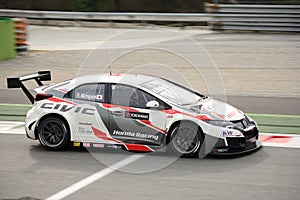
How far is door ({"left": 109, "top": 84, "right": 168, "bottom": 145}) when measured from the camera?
10.7 meters

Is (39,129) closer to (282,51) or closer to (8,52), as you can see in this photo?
(8,52)

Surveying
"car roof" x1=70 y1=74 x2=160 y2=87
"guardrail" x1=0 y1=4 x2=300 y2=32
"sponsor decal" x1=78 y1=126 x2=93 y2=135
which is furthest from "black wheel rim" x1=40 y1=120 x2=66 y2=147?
"guardrail" x1=0 y1=4 x2=300 y2=32

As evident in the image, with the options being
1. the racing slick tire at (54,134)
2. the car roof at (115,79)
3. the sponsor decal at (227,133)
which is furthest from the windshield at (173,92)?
the racing slick tire at (54,134)

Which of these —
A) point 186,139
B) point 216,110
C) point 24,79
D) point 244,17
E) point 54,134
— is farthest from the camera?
point 244,17

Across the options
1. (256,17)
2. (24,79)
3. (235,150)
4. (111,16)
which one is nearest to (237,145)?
(235,150)

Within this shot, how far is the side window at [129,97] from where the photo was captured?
10812mm

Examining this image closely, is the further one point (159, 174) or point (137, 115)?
point (137, 115)

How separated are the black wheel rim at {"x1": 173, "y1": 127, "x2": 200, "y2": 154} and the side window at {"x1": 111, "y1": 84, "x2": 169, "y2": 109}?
57 cm

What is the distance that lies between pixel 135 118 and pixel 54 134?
63.9 inches

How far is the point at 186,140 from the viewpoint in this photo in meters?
10.6

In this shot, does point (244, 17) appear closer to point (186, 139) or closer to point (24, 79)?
point (24, 79)

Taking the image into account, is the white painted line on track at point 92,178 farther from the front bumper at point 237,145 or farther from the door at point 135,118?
the front bumper at point 237,145

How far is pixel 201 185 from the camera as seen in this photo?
364 inches

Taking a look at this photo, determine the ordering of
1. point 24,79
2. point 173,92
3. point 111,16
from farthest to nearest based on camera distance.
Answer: point 111,16 < point 24,79 < point 173,92
